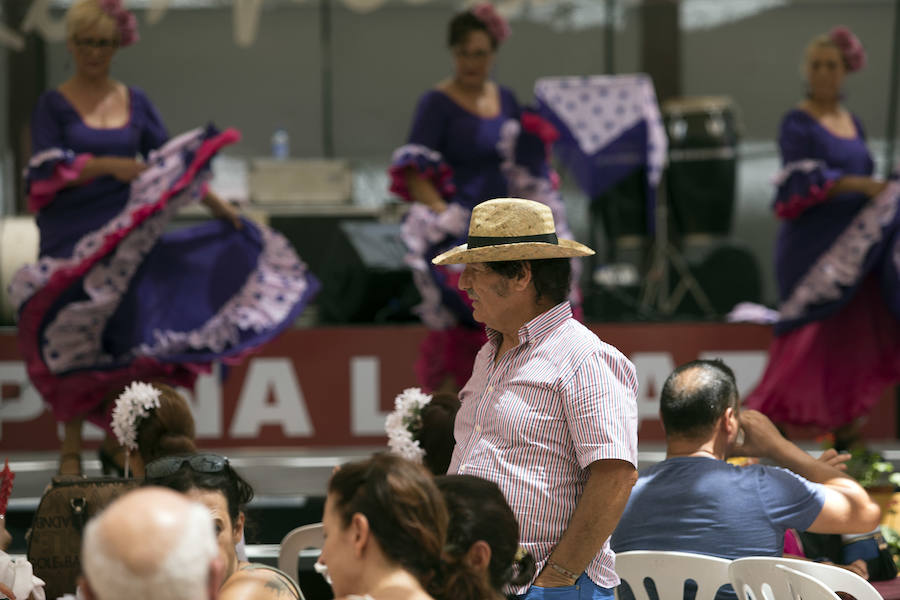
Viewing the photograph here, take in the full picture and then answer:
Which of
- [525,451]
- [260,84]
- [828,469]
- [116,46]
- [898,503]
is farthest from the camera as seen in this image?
[260,84]

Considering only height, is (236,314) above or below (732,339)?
above

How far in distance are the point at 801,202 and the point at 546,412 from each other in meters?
3.39

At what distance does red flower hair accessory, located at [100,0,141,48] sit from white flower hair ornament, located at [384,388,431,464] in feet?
7.94

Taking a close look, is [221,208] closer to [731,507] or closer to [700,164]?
[731,507]

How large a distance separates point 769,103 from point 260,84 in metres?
3.06

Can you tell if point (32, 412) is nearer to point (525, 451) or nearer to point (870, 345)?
point (870, 345)

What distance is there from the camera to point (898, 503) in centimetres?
373

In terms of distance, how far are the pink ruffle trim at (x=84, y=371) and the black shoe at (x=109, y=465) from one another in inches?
6.8

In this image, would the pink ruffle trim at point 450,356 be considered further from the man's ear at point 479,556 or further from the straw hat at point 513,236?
the man's ear at point 479,556

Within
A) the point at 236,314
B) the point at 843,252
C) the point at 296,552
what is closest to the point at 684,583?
→ the point at 296,552

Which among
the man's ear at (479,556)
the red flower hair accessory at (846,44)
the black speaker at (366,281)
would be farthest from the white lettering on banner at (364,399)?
the man's ear at (479,556)

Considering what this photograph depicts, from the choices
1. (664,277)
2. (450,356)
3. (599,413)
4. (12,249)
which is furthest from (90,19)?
(664,277)

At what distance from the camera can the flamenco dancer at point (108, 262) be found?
Answer: 4633mm

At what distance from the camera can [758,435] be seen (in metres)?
2.98
